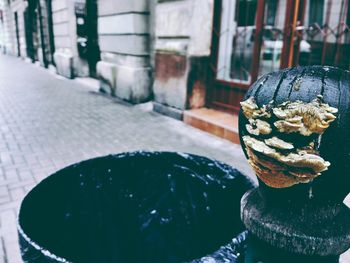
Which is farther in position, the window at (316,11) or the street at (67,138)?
the window at (316,11)

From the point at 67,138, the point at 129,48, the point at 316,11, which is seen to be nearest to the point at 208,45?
the point at 316,11

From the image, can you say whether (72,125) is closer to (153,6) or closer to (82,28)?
(153,6)

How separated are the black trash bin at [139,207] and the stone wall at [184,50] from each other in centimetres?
379

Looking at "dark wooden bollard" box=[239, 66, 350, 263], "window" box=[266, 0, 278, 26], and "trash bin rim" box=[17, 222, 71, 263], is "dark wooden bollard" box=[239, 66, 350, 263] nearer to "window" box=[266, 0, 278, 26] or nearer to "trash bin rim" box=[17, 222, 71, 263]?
"trash bin rim" box=[17, 222, 71, 263]

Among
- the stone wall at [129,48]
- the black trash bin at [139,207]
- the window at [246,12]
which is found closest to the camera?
the black trash bin at [139,207]

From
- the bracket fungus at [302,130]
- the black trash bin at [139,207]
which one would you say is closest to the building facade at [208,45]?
the black trash bin at [139,207]

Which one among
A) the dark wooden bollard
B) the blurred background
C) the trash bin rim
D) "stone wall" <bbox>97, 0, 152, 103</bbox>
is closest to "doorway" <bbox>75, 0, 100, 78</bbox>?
the blurred background

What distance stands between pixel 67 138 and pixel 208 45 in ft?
10.0

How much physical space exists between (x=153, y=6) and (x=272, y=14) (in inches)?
131

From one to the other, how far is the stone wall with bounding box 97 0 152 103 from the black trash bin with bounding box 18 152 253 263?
5.45 meters

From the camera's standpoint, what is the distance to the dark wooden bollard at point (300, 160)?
2.73 ft

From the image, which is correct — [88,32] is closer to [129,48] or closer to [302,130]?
[129,48]

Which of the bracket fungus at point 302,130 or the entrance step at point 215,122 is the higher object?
the bracket fungus at point 302,130

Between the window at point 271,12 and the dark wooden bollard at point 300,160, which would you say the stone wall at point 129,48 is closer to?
the window at point 271,12
